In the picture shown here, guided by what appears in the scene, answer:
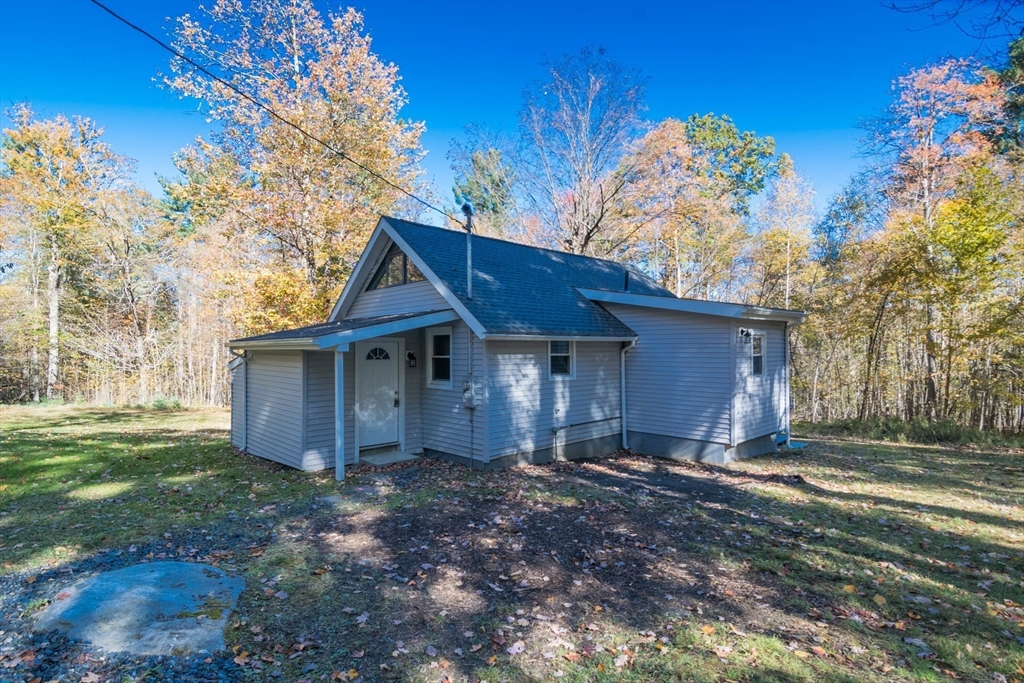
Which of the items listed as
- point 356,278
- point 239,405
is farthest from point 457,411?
point 239,405

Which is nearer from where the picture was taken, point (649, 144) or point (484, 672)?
point (484, 672)

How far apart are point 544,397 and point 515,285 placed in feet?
8.41

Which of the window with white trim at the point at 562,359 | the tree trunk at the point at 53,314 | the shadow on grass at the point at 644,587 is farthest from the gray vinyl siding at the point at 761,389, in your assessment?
the tree trunk at the point at 53,314

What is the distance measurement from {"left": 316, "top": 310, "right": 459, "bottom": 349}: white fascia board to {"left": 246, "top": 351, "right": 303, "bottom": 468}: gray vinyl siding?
4.76ft

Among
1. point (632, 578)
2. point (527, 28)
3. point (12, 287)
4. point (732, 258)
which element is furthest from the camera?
point (732, 258)

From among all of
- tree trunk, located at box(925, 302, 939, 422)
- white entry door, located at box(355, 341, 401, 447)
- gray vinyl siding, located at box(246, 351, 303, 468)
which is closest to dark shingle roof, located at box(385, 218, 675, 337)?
white entry door, located at box(355, 341, 401, 447)

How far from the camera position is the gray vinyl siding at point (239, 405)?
34.8 feet

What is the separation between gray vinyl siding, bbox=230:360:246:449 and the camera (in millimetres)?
10609

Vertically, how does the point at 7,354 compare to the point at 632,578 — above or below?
above

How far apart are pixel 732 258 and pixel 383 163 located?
1701 centimetres

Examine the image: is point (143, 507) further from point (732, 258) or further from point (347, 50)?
point (732, 258)

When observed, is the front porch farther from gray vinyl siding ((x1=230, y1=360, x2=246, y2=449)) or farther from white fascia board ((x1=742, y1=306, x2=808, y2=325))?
white fascia board ((x1=742, y1=306, x2=808, y2=325))

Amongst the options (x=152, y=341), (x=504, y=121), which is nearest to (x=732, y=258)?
(x=504, y=121)

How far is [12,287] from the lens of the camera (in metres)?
19.8
